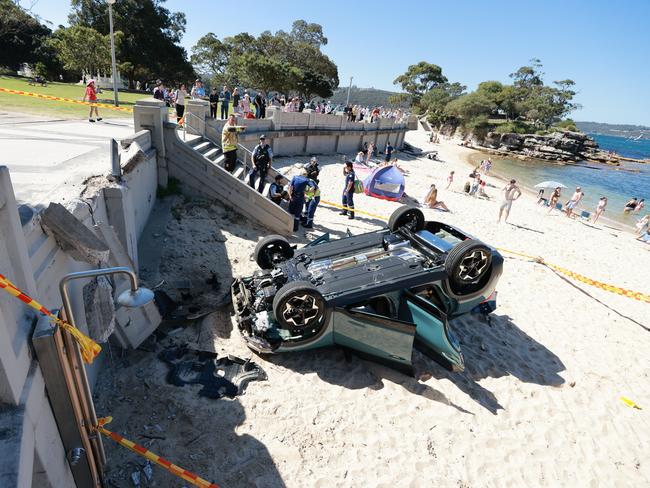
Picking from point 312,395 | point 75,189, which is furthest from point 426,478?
point 75,189

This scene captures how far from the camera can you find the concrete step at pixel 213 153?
11.1 meters

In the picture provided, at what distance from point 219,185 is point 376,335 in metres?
6.40

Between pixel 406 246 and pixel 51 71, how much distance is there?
52.2 m

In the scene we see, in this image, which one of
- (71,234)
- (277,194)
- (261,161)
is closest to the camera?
(71,234)

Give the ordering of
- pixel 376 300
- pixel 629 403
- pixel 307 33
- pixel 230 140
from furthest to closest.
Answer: pixel 307 33
pixel 230 140
pixel 629 403
pixel 376 300

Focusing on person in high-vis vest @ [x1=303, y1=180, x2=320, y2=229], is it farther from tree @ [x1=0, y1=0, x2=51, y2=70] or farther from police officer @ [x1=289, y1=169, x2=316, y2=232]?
tree @ [x1=0, y1=0, x2=51, y2=70]

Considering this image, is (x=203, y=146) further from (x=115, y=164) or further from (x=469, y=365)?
(x=469, y=365)

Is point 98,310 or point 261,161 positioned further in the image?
point 261,161

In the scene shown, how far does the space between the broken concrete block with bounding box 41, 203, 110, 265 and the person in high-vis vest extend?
6995 mm

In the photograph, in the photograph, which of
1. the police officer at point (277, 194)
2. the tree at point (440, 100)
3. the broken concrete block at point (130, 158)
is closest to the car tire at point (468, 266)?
the broken concrete block at point (130, 158)

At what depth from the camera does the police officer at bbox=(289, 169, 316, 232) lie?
32.1 feet

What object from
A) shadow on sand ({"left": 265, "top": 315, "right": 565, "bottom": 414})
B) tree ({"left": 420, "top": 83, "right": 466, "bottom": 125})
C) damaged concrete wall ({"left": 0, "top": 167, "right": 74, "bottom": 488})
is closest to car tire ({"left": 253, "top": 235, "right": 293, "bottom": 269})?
shadow on sand ({"left": 265, "top": 315, "right": 565, "bottom": 414})

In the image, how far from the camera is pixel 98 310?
352cm

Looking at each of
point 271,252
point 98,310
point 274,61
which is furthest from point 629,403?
point 274,61
